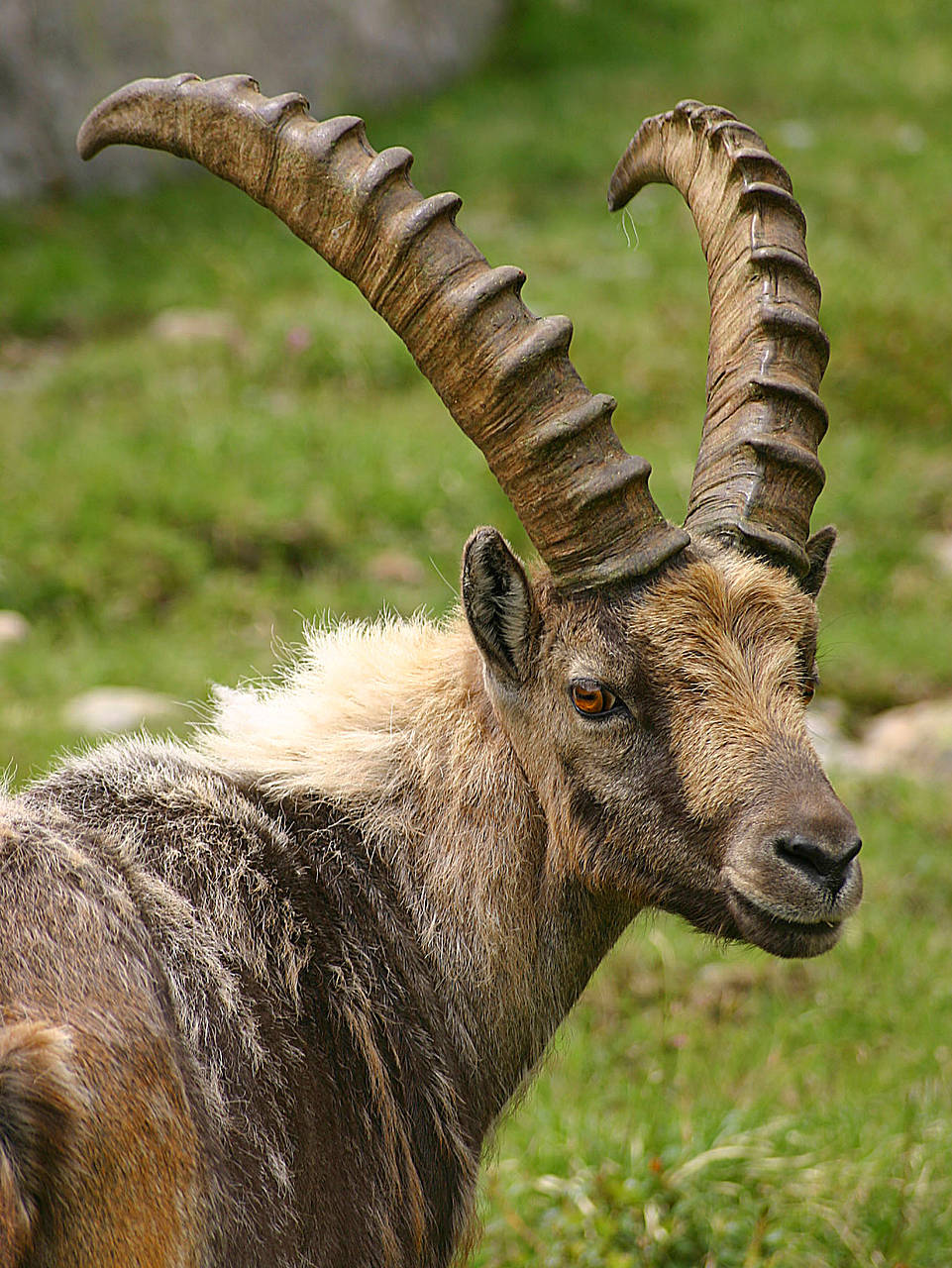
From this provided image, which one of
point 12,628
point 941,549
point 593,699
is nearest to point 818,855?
point 593,699

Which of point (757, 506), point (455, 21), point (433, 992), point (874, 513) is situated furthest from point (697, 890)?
point (455, 21)

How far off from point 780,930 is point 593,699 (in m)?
0.78

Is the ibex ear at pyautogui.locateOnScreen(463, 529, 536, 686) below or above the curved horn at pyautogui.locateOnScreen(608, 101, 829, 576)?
below

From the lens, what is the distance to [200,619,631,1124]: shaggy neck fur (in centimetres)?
396

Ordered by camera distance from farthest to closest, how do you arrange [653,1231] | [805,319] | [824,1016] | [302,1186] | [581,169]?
[581,169]
[824,1016]
[653,1231]
[805,319]
[302,1186]

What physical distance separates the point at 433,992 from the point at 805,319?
2.30 m

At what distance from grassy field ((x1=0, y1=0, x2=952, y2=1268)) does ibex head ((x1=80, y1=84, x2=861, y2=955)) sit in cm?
116

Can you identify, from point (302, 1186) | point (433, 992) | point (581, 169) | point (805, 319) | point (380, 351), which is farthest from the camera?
point (581, 169)

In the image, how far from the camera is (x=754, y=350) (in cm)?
428

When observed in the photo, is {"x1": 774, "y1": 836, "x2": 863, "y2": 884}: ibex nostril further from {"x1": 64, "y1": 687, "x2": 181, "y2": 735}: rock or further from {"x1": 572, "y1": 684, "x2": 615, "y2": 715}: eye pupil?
{"x1": 64, "y1": 687, "x2": 181, "y2": 735}: rock

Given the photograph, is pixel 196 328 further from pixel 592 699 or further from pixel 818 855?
pixel 818 855

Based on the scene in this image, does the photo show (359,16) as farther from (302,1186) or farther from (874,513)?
(302,1186)

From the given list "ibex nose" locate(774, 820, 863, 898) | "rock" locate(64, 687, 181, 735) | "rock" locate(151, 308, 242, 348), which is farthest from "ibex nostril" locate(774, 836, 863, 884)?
"rock" locate(151, 308, 242, 348)

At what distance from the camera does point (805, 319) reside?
4223mm
